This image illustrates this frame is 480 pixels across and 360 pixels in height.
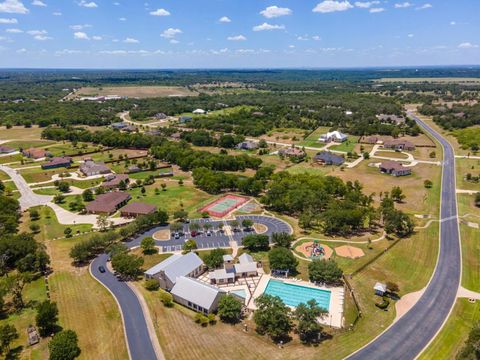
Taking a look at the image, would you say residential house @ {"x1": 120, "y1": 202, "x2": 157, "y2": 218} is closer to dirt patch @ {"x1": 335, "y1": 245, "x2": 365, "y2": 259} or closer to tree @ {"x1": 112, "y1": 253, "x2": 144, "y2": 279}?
tree @ {"x1": 112, "y1": 253, "x2": 144, "y2": 279}

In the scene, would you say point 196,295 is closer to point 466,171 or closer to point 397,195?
point 397,195

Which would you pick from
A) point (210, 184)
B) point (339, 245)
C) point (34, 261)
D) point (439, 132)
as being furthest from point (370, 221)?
point (439, 132)

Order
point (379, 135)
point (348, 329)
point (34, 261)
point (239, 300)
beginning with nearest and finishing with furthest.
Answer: point (348, 329) < point (239, 300) < point (34, 261) < point (379, 135)

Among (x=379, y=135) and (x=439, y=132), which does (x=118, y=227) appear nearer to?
(x=379, y=135)

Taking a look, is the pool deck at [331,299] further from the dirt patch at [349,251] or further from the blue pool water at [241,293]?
the dirt patch at [349,251]

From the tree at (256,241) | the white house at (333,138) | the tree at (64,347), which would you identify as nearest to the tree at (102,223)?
the tree at (256,241)

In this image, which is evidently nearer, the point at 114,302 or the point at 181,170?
the point at 114,302

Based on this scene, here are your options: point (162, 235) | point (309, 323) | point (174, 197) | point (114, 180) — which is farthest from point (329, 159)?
point (309, 323)
